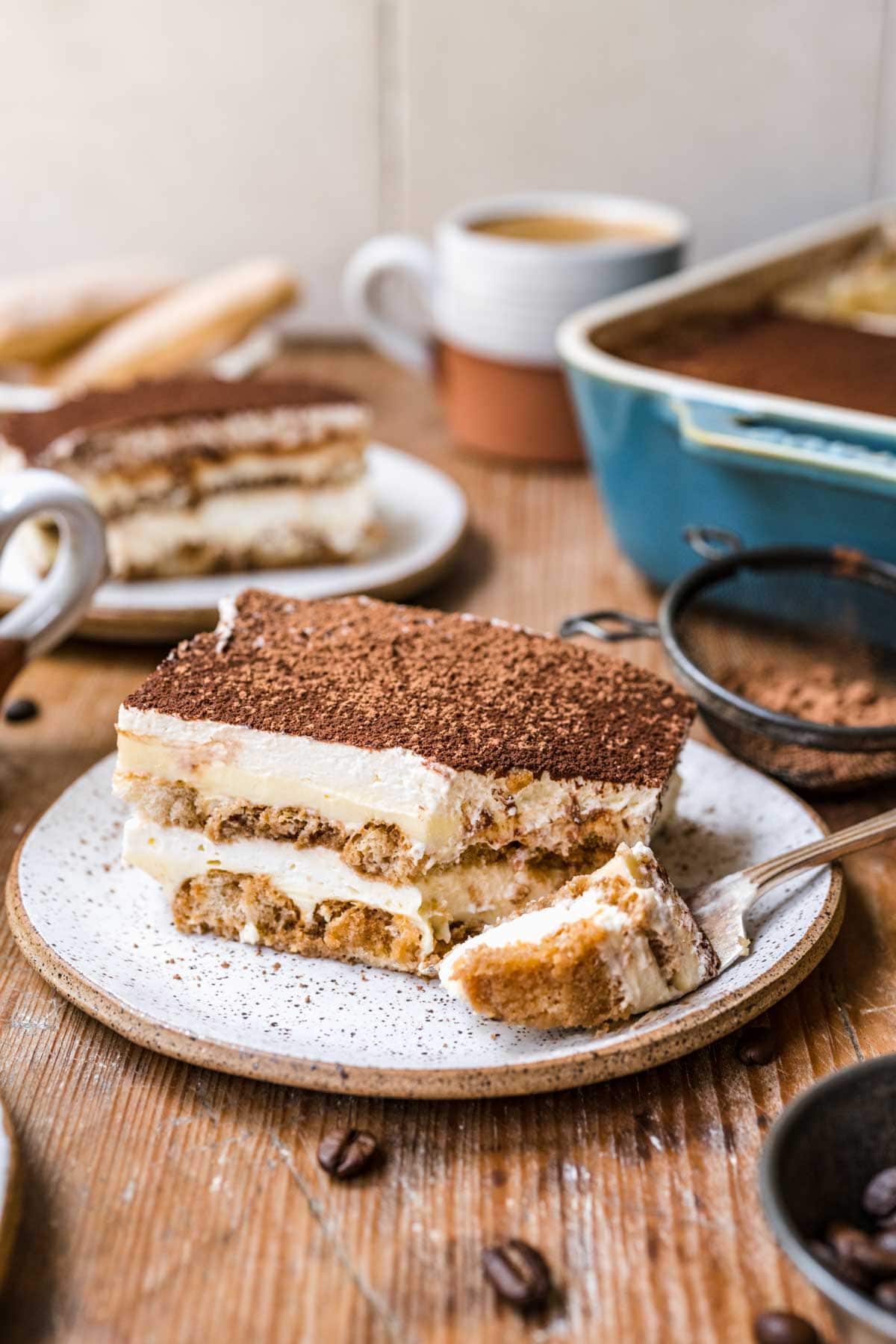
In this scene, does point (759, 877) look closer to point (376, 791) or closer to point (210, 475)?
point (376, 791)

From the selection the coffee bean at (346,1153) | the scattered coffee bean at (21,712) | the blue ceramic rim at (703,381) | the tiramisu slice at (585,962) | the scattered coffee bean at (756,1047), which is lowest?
the scattered coffee bean at (21,712)

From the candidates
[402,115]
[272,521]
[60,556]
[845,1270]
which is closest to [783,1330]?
[845,1270]

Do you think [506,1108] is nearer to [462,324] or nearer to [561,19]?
[462,324]

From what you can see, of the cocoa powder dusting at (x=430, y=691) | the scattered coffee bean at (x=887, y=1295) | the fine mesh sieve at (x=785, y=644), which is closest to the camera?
the scattered coffee bean at (x=887, y=1295)

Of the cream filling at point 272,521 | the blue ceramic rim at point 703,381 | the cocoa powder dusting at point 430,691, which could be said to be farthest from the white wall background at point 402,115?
the cocoa powder dusting at point 430,691

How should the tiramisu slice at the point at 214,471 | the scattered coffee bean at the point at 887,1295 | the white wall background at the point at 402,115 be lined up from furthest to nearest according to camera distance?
the white wall background at the point at 402,115
the tiramisu slice at the point at 214,471
the scattered coffee bean at the point at 887,1295

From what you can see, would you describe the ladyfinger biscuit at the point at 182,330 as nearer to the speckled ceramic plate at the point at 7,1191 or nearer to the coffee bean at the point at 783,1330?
the speckled ceramic plate at the point at 7,1191
